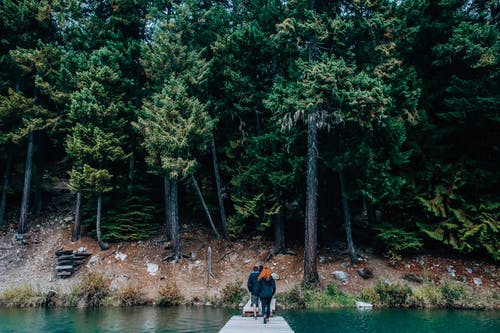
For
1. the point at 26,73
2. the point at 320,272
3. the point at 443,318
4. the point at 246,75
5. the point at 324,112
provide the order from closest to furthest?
the point at 443,318 < the point at 324,112 < the point at 320,272 < the point at 246,75 < the point at 26,73

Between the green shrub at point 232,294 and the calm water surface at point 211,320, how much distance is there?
3.79 feet

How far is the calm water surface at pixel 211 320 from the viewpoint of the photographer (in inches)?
485

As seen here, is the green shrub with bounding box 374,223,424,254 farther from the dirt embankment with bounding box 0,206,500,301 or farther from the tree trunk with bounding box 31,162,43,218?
the tree trunk with bounding box 31,162,43,218

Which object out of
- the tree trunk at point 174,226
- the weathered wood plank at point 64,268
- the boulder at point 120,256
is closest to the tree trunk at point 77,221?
the weathered wood plank at point 64,268

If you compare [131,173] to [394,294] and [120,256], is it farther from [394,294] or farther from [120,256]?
[394,294]

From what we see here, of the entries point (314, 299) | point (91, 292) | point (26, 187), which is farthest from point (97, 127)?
point (314, 299)

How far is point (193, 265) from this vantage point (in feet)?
68.7

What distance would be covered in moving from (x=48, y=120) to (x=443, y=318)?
880 inches

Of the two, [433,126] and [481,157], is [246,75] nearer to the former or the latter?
[433,126]

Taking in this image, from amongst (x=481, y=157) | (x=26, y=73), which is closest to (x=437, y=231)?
(x=481, y=157)

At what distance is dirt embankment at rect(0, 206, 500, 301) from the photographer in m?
18.8

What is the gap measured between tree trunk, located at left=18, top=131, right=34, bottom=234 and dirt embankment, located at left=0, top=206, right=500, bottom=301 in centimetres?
74

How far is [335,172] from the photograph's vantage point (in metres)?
21.2

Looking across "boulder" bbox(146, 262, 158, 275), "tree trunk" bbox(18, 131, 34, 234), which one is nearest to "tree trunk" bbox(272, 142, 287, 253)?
"boulder" bbox(146, 262, 158, 275)
